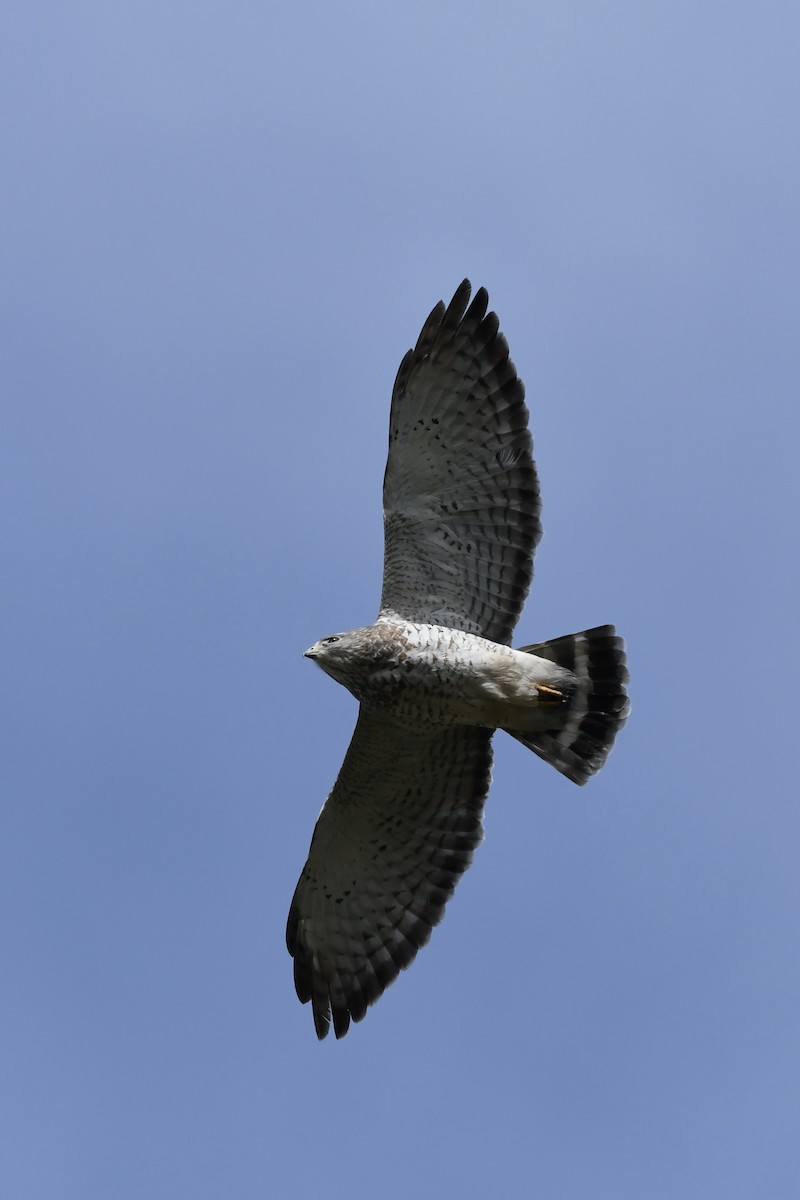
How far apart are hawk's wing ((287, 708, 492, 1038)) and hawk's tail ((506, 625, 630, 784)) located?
22.3 inches

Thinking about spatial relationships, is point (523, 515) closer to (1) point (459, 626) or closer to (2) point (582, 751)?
(1) point (459, 626)

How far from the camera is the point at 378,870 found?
1191cm

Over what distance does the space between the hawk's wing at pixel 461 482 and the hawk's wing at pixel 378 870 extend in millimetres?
979

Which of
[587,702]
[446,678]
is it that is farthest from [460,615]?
[587,702]

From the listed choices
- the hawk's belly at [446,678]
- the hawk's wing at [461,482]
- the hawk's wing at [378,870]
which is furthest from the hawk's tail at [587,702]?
the hawk's wing at [378,870]

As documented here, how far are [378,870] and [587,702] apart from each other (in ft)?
6.22

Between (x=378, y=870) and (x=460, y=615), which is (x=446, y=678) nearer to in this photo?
(x=460, y=615)

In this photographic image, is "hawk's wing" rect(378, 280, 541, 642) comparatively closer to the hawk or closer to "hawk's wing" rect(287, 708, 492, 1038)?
the hawk

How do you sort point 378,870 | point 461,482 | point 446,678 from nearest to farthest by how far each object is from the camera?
point 446,678 < point 461,482 < point 378,870

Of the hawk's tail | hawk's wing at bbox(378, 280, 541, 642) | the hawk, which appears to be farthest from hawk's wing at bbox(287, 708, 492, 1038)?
hawk's wing at bbox(378, 280, 541, 642)

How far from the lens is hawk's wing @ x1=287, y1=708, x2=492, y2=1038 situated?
11.6m

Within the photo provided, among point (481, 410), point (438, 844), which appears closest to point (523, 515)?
point (481, 410)

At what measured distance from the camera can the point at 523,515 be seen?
11.2 metres

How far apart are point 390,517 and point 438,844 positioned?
89.8 inches
